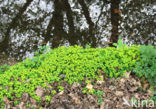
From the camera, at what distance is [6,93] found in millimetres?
3420

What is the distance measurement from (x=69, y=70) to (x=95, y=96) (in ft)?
2.23

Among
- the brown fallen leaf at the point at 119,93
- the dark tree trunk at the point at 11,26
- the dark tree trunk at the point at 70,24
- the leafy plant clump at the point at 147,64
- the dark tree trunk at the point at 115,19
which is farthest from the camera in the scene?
the dark tree trunk at the point at 11,26

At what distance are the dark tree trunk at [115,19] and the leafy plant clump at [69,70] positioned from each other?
2.85 metres

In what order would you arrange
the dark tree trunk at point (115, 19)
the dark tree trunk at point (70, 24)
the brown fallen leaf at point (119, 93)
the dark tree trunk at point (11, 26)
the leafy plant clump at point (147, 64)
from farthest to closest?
the dark tree trunk at point (11, 26)
the dark tree trunk at point (70, 24)
the dark tree trunk at point (115, 19)
the brown fallen leaf at point (119, 93)
the leafy plant clump at point (147, 64)

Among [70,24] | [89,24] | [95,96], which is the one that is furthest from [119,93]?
[70,24]

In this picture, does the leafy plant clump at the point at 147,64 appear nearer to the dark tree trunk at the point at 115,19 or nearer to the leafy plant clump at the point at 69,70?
the leafy plant clump at the point at 69,70

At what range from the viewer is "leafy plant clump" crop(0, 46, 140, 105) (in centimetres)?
343

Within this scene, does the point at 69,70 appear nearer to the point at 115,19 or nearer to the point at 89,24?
the point at 89,24

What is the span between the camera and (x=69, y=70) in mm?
3465

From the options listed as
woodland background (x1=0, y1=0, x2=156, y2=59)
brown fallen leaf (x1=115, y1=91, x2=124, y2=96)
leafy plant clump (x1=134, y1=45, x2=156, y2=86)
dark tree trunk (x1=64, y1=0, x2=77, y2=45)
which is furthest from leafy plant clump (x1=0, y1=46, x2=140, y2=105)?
dark tree trunk (x1=64, y1=0, x2=77, y2=45)

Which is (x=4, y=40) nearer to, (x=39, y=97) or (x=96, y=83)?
(x=39, y=97)

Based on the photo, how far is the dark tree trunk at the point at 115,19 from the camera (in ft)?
21.0

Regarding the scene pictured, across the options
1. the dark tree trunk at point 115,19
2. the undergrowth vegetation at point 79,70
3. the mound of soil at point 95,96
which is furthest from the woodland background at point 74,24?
the mound of soil at point 95,96

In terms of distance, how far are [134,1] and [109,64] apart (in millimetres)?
5117
